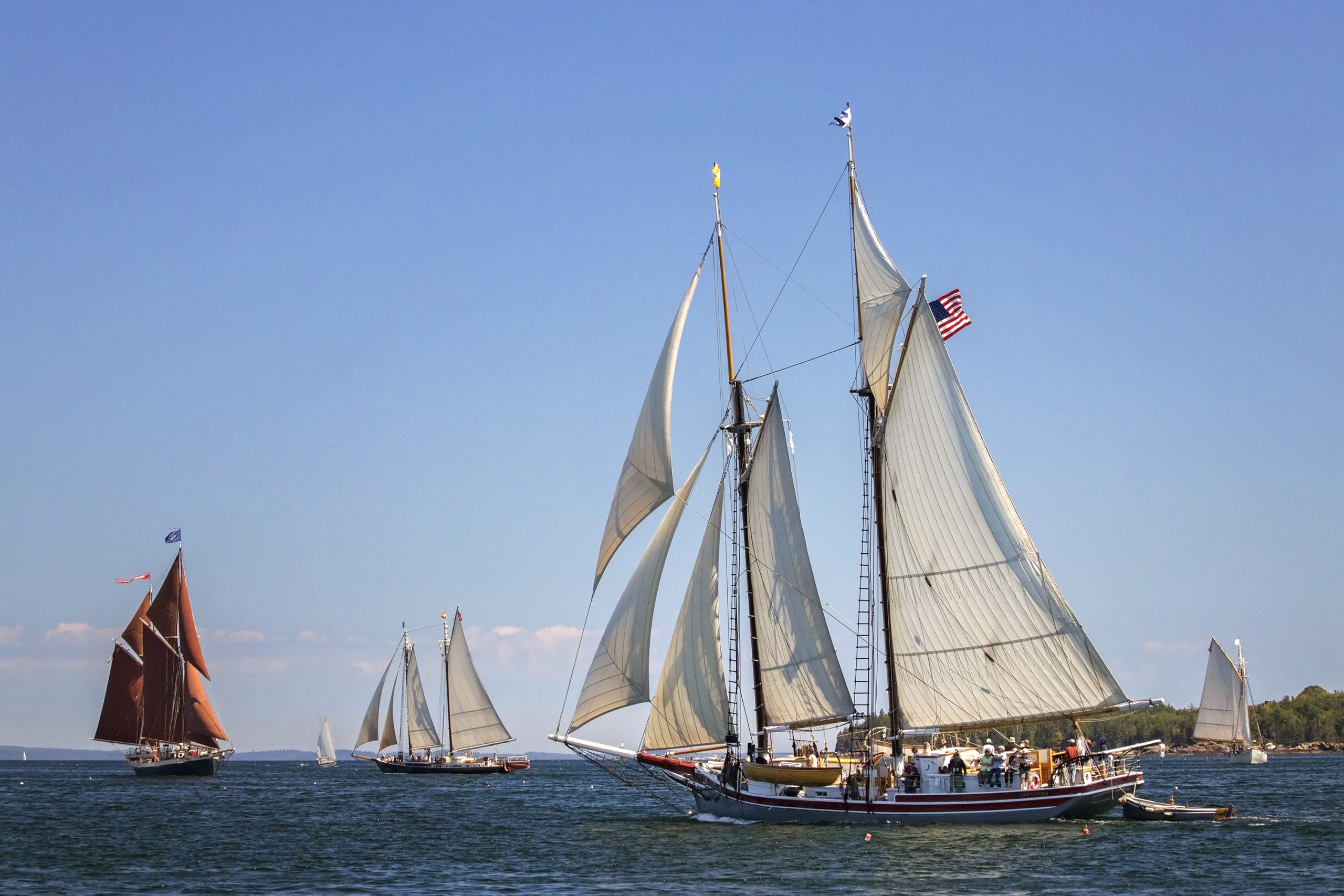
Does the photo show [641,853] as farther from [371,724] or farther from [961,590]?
[371,724]

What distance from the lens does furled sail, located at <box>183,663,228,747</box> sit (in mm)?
125812

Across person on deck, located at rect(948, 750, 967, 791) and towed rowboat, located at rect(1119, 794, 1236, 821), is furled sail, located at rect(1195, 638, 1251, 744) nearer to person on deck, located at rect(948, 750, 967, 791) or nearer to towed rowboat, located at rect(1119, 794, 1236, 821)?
towed rowboat, located at rect(1119, 794, 1236, 821)

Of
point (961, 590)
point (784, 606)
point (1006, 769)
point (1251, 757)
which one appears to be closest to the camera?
point (1006, 769)

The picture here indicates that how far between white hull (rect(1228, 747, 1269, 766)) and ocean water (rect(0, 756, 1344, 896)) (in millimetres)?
66236

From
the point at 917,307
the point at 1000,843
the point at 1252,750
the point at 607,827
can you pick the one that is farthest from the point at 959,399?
the point at 1252,750

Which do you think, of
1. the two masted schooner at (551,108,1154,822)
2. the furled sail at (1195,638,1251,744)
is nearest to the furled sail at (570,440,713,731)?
the two masted schooner at (551,108,1154,822)

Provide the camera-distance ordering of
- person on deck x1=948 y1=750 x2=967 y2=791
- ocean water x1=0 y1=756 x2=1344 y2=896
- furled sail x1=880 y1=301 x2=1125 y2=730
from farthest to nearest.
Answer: furled sail x1=880 y1=301 x2=1125 y2=730 → person on deck x1=948 y1=750 x2=967 y2=791 → ocean water x1=0 y1=756 x2=1344 y2=896

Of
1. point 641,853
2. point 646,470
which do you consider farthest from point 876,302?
point 641,853

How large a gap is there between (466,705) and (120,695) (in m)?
31.9

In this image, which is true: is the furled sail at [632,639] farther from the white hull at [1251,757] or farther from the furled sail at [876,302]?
the white hull at [1251,757]

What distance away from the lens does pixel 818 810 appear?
163 ft

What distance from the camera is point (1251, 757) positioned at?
138 meters

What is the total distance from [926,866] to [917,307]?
21.1 metres

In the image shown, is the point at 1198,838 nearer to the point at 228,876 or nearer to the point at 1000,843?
the point at 1000,843
